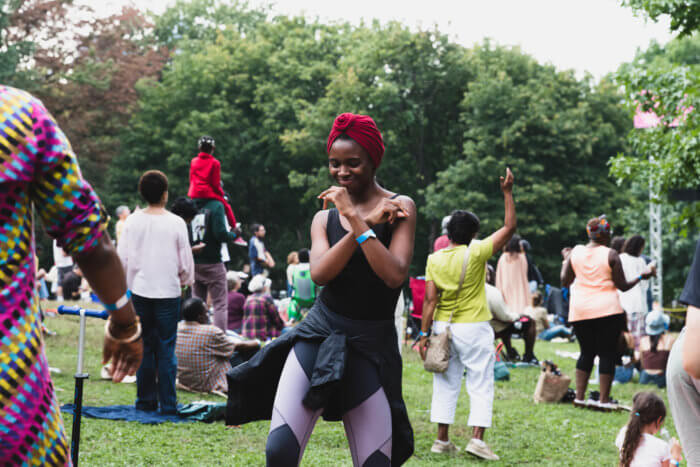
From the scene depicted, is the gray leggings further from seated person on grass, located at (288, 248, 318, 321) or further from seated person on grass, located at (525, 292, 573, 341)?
seated person on grass, located at (525, 292, 573, 341)

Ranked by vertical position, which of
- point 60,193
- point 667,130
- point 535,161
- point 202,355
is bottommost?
point 202,355

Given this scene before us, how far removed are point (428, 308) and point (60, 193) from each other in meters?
5.03

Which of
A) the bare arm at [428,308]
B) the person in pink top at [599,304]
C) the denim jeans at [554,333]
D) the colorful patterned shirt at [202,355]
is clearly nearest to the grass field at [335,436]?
the colorful patterned shirt at [202,355]

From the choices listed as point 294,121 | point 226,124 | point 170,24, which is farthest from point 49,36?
point 170,24

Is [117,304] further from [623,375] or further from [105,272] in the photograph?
[623,375]

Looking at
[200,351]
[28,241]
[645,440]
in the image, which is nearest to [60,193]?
[28,241]

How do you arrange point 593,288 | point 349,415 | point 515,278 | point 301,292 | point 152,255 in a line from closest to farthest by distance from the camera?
point 349,415
point 152,255
point 593,288
point 301,292
point 515,278

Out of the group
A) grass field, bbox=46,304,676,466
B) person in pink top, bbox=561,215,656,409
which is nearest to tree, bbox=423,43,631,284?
grass field, bbox=46,304,676,466

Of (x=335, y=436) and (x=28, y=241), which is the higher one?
(x=28, y=241)

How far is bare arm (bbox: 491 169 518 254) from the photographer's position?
17.5ft

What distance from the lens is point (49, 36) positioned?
29.9 meters

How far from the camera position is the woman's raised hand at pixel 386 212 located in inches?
124

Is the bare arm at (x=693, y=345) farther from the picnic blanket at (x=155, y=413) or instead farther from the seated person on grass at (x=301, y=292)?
the seated person on grass at (x=301, y=292)

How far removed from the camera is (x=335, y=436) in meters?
6.85
